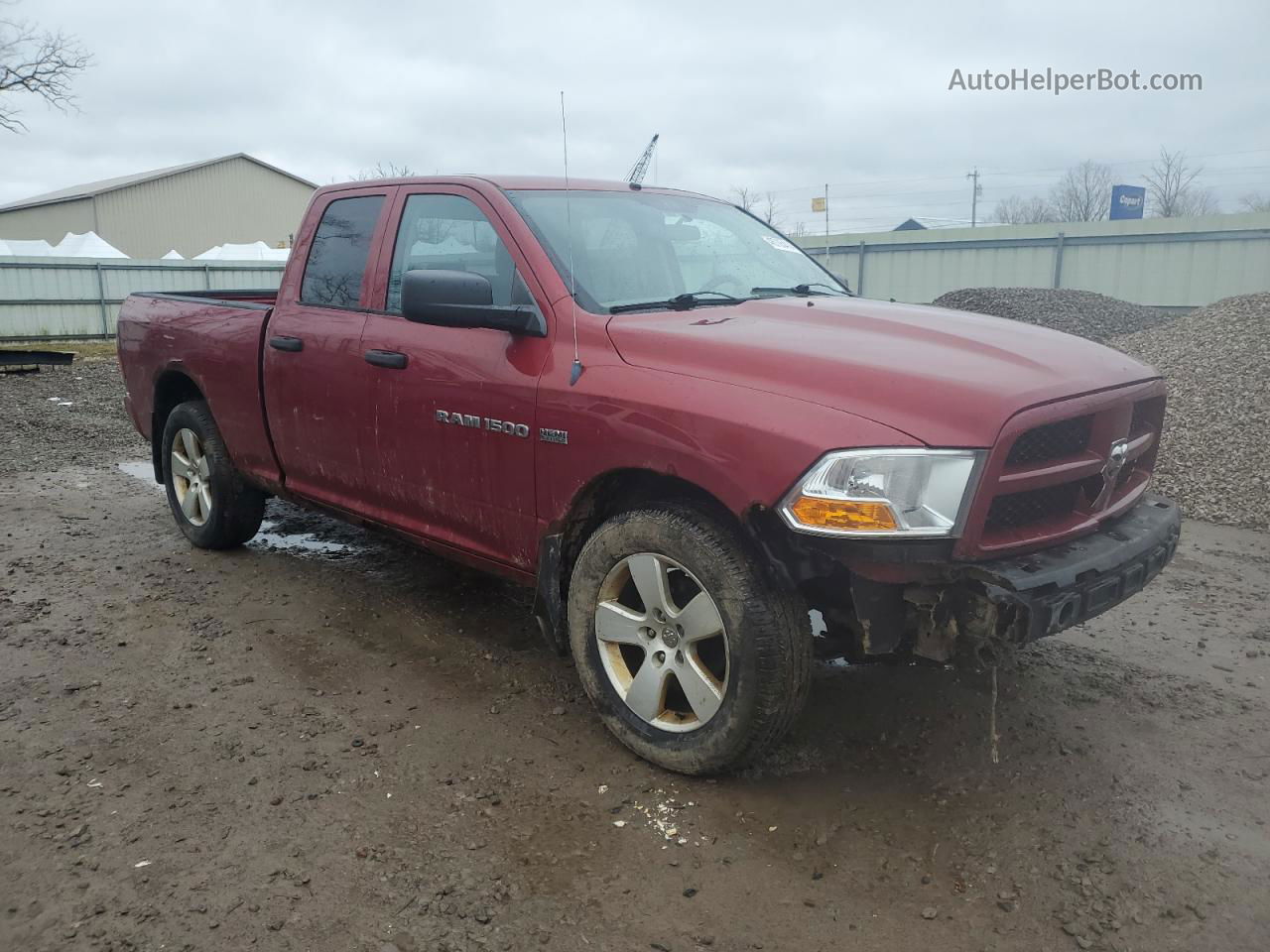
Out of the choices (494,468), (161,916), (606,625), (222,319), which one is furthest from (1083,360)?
(222,319)

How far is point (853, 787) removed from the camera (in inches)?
125

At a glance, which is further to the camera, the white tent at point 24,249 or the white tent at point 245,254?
the white tent at point 245,254

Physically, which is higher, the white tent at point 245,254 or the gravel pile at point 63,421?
the white tent at point 245,254

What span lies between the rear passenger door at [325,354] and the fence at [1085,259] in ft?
63.0

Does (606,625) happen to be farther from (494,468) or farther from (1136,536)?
(1136,536)

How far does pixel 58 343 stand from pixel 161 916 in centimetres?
2188

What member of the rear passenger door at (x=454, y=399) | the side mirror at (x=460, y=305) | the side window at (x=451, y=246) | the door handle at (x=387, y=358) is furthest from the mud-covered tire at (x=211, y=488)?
the side mirror at (x=460, y=305)

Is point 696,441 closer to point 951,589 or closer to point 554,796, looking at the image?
point 951,589

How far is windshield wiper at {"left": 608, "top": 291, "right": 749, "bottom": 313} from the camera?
356 centimetres

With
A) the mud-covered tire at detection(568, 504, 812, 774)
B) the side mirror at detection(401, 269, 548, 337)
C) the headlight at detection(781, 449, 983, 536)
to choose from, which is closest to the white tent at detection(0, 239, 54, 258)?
the side mirror at detection(401, 269, 548, 337)

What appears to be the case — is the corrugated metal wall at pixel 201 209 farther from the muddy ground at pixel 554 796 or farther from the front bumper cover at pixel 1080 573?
the front bumper cover at pixel 1080 573

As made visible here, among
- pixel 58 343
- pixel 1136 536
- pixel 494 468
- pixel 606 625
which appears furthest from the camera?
pixel 58 343

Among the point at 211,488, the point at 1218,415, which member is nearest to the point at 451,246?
the point at 211,488

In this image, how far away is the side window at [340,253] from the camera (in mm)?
4406
